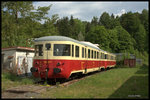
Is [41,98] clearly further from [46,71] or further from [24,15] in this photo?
[24,15]

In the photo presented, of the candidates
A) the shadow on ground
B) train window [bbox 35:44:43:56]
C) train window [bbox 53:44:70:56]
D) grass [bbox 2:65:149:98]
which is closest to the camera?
the shadow on ground

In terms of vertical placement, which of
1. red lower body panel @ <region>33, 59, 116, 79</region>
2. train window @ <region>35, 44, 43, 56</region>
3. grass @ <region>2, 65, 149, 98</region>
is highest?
train window @ <region>35, 44, 43, 56</region>

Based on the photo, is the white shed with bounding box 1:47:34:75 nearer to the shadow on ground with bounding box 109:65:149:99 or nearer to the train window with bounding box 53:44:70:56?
the train window with bounding box 53:44:70:56

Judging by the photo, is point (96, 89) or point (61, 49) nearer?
point (96, 89)

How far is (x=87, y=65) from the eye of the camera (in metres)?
15.5

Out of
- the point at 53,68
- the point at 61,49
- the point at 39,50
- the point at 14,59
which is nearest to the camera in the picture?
the point at 53,68

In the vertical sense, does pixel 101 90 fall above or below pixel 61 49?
below

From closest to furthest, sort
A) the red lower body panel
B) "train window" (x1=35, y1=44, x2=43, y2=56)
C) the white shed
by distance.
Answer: the red lower body panel
"train window" (x1=35, y1=44, x2=43, y2=56)
the white shed

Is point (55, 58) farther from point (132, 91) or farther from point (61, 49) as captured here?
point (132, 91)

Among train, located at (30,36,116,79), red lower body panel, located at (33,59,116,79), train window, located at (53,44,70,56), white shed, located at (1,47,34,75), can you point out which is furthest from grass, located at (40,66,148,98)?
white shed, located at (1,47,34,75)

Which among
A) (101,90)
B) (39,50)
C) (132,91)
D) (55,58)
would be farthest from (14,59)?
(132,91)

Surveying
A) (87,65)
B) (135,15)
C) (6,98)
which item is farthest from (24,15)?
A: (135,15)

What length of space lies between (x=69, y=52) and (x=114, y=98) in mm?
5139

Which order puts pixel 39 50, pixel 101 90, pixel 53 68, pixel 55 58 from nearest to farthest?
pixel 101 90
pixel 53 68
pixel 55 58
pixel 39 50
